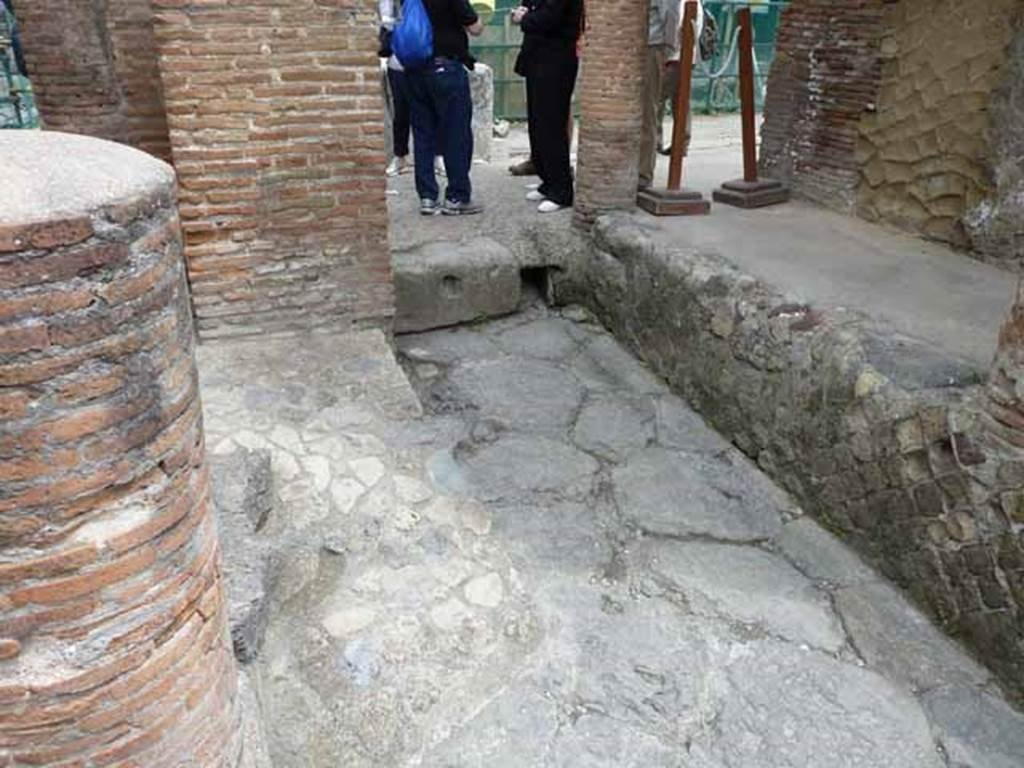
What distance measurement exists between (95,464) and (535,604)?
1928 millimetres

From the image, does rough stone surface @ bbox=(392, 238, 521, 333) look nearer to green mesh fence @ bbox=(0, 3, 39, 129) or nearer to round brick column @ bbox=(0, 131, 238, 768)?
round brick column @ bbox=(0, 131, 238, 768)

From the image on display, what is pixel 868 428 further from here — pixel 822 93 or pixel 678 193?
pixel 822 93

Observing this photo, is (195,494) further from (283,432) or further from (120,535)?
(283,432)

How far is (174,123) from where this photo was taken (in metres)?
3.62

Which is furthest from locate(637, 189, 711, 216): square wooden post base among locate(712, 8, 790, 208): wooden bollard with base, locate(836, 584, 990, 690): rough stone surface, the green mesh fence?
the green mesh fence

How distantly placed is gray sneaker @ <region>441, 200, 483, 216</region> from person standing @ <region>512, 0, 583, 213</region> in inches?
18.3

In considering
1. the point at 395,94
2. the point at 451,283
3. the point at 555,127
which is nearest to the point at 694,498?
the point at 451,283

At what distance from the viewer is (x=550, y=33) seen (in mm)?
5660

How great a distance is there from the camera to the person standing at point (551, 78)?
18.3 feet

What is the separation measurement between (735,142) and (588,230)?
4.34 m

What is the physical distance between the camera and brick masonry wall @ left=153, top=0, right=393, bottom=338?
11.7ft

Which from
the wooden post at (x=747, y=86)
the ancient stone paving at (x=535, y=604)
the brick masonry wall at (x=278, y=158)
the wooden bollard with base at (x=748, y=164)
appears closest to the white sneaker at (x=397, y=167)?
the wooden bollard with base at (x=748, y=164)

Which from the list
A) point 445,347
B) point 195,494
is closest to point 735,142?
point 445,347

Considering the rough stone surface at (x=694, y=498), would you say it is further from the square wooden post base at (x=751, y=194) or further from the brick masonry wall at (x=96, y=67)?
the brick masonry wall at (x=96, y=67)
